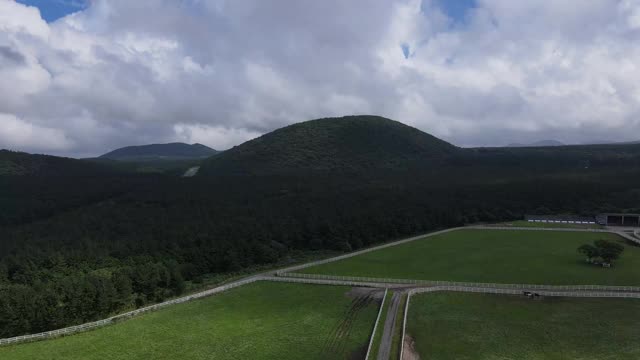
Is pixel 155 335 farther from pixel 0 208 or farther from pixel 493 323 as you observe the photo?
pixel 0 208

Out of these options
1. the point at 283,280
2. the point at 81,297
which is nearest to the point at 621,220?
the point at 283,280

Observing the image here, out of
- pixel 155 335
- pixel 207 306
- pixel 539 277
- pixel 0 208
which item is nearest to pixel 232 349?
pixel 155 335

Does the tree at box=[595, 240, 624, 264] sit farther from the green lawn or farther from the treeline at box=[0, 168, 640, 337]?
the treeline at box=[0, 168, 640, 337]

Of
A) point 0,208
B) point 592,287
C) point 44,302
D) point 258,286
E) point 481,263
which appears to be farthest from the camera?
point 0,208

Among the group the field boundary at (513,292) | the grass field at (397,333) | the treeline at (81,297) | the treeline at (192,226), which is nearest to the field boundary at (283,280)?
the field boundary at (513,292)

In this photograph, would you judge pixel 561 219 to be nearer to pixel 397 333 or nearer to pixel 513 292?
pixel 513 292

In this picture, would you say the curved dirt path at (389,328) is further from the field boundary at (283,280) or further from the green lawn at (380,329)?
the field boundary at (283,280)
